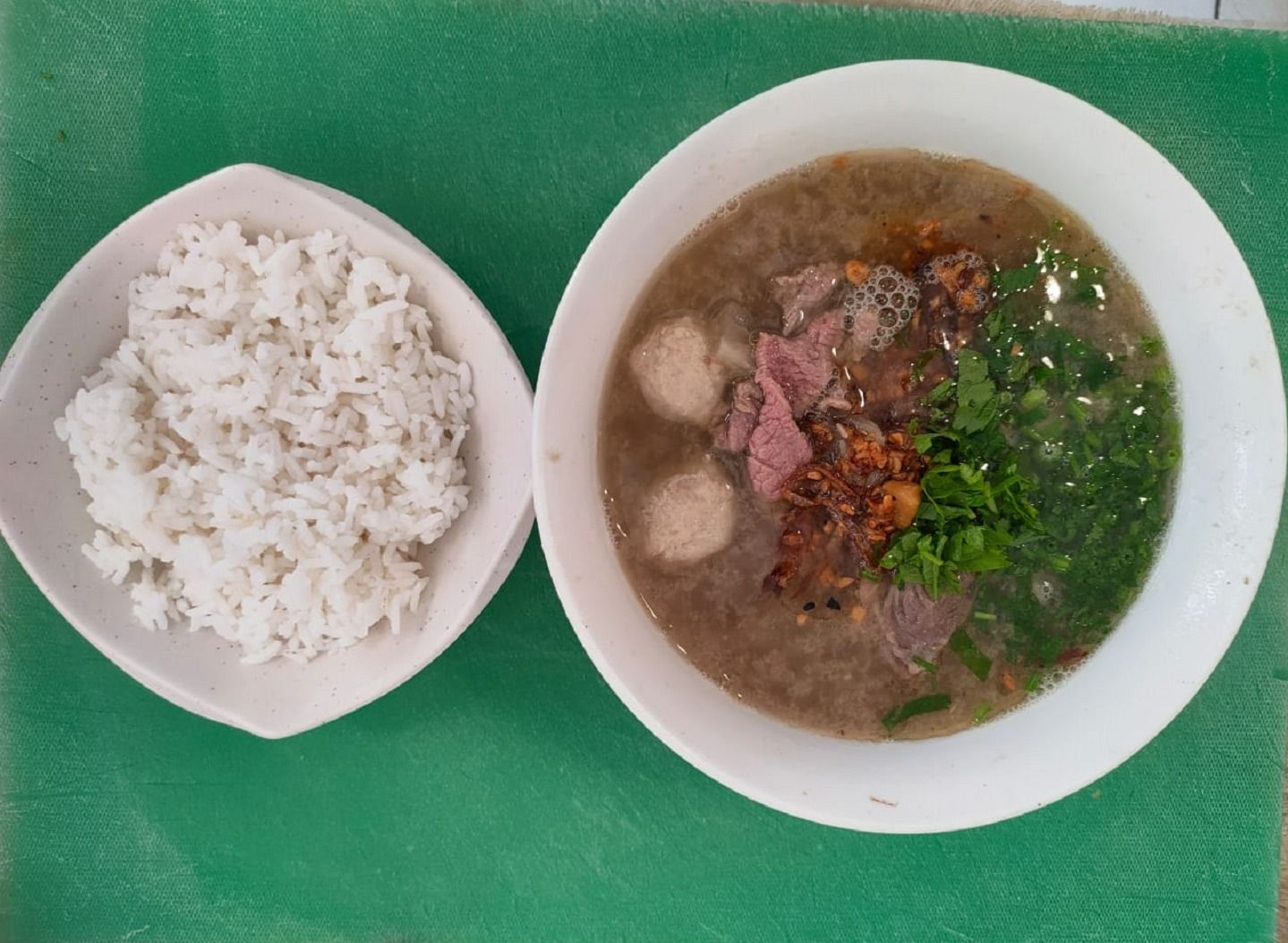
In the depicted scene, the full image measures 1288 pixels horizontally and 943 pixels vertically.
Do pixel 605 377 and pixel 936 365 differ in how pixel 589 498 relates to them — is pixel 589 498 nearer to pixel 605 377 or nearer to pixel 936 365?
pixel 605 377

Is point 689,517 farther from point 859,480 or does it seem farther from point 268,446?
point 268,446

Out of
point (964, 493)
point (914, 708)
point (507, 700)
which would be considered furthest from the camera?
point (507, 700)

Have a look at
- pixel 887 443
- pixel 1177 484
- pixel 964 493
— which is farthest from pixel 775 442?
pixel 1177 484

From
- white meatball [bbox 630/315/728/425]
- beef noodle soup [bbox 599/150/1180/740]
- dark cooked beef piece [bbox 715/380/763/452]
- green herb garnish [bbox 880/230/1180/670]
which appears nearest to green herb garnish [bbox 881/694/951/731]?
beef noodle soup [bbox 599/150/1180/740]

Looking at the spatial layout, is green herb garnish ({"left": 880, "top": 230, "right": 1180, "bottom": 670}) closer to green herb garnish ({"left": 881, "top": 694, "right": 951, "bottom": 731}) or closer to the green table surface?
green herb garnish ({"left": 881, "top": 694, "right": 951, "bottom": 731})

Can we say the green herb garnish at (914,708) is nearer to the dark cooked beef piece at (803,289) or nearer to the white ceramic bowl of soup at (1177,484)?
the white ceramic bowl of soup at (1177,484)

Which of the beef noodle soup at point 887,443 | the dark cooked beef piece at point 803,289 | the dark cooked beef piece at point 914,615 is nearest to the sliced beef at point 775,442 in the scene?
the beef noodle soup at point 887,443

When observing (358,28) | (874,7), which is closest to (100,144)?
(358,28)
